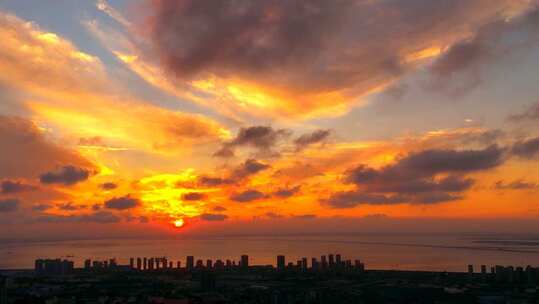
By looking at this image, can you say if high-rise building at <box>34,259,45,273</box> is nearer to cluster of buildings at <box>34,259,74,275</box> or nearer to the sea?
cluster of buildings at <box>34,259,74,275</box>

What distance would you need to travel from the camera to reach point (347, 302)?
2914 cm

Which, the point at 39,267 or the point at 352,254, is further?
the point at 352,254

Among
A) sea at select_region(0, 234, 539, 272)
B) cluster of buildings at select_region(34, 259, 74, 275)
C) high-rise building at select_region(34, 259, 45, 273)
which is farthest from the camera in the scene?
sea at select_region(0, 234, 539, 272)

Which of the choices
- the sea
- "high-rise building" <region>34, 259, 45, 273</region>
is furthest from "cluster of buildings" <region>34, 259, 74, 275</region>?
the sea

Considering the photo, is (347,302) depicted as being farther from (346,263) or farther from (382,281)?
(346,263)

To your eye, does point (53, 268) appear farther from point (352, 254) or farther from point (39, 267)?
point (352, 254)

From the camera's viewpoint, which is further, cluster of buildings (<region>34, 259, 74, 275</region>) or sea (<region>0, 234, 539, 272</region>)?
sea (<region>0, 234, 539, 272</region>)

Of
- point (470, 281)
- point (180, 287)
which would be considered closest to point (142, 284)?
point (180, 287)

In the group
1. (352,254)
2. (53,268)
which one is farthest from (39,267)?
(352,254)

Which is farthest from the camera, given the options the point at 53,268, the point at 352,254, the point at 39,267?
the point at 352,254

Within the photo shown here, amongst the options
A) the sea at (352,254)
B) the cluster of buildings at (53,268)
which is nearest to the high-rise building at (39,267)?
the cluster of buildings at (53,268)

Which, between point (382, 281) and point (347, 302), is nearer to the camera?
point (347, 302)

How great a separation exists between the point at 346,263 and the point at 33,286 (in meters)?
31.0

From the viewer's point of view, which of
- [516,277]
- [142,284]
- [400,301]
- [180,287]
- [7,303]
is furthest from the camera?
[516,277]
